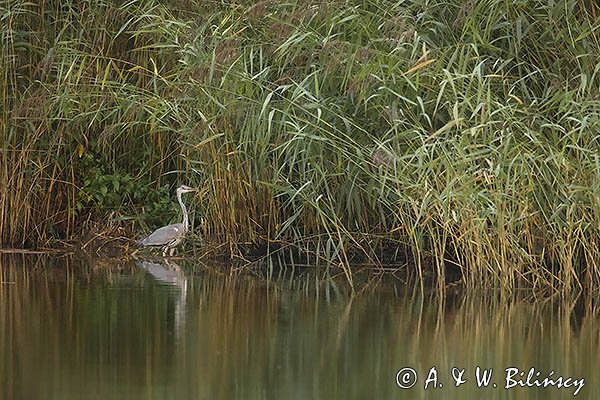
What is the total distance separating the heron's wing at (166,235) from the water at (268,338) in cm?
37

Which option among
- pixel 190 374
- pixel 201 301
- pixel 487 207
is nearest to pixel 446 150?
pixel 487 207

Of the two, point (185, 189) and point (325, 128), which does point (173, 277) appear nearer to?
point (185, 189)

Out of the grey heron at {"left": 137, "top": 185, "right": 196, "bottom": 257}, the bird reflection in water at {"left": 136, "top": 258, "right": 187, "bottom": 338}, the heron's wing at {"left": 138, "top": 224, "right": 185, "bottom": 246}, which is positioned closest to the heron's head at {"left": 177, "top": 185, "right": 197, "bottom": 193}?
the grey heron at {"left": 137, "top": 185, "right": 196, "bottom": 257}

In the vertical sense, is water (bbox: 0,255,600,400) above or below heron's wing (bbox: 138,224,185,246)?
below

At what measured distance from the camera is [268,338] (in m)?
7.01

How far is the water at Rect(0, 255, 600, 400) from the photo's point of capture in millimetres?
6008

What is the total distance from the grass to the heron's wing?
7.6 inches

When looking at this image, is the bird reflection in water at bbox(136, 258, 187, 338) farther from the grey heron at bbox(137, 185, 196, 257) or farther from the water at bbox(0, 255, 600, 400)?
the grey heron at bbox(137, 185, 196, 257)

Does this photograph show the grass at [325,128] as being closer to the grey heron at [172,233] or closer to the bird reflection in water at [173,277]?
the grey heron at [172,233]

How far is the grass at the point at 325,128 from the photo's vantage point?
818cm

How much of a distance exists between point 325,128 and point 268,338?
213cm

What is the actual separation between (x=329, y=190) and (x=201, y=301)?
4.20 feet

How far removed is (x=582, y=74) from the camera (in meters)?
8.45

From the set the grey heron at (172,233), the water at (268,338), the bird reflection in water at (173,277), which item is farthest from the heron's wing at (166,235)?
the water at (268,338)
